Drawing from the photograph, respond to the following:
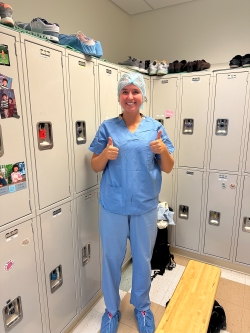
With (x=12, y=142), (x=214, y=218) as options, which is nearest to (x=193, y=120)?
(x=214, y=218)

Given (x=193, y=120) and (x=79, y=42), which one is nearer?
(x=79, y=42)

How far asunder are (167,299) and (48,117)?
1.78m

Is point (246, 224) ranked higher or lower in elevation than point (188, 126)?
lower

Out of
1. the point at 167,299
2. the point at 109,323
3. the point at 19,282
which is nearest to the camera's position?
the point at 19,282

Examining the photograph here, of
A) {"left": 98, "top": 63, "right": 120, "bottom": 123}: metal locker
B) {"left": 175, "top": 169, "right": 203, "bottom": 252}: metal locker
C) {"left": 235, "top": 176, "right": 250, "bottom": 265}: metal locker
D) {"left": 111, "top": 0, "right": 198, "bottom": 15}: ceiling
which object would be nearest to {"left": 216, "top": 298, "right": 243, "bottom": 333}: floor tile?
{"left": 235, "top": 176, "right": 250, "bottom": 265}: metal locker

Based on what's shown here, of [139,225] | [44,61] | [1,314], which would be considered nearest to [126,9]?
[44,61]

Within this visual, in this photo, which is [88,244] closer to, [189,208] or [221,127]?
[189,208]

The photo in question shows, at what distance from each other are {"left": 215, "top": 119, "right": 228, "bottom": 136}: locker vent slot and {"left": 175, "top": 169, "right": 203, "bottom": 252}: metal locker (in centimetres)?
44

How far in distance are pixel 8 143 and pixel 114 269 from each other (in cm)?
110

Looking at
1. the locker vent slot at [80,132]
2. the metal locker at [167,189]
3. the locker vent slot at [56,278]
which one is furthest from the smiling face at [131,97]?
the metal locker at [167,189]

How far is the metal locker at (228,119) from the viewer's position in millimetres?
2117

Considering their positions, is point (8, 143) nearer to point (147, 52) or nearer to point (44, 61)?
point (44, 61)

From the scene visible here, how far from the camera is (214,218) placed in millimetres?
2443

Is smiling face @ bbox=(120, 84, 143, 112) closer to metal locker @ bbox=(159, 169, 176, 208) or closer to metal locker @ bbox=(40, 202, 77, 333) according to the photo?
metal locker @ bbox=(40, 202, 77, 333)
